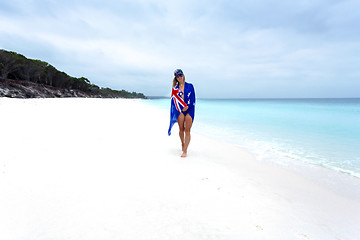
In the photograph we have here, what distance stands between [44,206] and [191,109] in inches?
113

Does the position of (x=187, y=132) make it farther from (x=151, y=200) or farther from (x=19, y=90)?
(x=19, y=90)

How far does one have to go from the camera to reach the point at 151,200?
2.01 meters

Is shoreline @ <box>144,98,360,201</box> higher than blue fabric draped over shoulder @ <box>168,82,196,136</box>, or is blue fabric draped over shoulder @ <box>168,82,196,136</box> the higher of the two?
blue fabric draped over shoulder @ <box>168,82,196,136</box>

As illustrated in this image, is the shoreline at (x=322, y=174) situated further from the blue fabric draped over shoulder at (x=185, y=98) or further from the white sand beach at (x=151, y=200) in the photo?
Result: the blue fabric draped over shoulder at (x=185, y=98)

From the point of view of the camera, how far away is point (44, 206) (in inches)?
69.6

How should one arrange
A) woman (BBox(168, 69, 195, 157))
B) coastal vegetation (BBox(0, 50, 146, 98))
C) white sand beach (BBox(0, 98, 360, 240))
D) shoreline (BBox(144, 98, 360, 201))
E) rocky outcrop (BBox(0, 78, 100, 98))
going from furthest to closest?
coastal vegetation (BBox(0, 50, 146, 98)) → rocky outcrop (BBox(0, 78, 100, 98)) → woman (BBox(168, 69, 195, 157)) → shoreline (BBox(144, 98, 360, 201)) → white sand beach (BBox(0, 98, 360, 240))

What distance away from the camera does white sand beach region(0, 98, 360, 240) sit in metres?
1.55

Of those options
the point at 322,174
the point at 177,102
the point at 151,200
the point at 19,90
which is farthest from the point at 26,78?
the point at 322,174

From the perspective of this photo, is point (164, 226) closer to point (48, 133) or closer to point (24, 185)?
point (24, 185)

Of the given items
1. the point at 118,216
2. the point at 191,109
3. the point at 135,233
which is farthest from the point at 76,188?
A: the point at 191,109

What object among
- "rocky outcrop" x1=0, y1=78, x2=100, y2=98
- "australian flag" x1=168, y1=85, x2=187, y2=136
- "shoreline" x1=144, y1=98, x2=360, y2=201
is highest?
"rocky outcrop" x1=0, y1=78, x2=100, y2=98

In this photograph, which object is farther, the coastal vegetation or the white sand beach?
the coastal vegetation

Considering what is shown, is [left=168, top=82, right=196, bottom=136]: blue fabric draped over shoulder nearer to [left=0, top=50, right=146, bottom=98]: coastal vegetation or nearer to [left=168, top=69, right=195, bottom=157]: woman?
[left=168, top=69, right=195, bottom=157]: woman

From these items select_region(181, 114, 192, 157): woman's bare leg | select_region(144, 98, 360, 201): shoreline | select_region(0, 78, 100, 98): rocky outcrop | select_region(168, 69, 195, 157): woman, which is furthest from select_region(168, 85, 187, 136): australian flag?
select_region(0, 78, 100, 98): rocky outcrop
